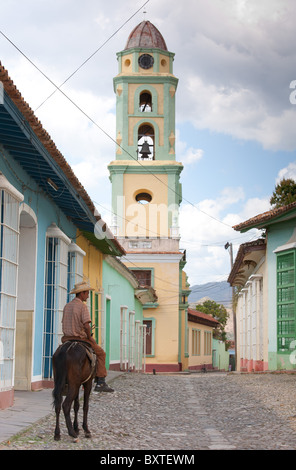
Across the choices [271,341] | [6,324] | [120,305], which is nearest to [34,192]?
[6,324]

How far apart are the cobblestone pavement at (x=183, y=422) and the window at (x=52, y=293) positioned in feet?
3.78

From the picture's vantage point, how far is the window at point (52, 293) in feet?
40.8

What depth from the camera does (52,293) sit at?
12.7 meters

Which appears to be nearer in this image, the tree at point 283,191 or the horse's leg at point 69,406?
the horse's leg at point 69,406

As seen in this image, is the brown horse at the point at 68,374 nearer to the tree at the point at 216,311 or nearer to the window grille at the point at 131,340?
the window grille at the point at 131,340

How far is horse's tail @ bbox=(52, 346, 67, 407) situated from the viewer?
263 inches

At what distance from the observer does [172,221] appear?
115 feet

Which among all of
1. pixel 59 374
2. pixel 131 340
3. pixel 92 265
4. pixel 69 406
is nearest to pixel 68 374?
pixel 59 374

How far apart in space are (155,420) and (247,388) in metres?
5.39

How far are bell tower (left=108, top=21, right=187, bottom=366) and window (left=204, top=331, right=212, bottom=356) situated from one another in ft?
→ 45.8

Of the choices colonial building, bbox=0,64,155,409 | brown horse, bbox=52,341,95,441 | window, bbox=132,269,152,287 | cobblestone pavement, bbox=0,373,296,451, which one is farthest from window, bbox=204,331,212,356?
brown horse, bbox=52,341,95,441

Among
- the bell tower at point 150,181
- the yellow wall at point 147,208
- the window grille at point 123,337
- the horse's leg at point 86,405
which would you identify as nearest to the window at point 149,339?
the bell tower at point 150,181

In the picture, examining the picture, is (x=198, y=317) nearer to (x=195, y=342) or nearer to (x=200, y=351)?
(x=195, y=342)
